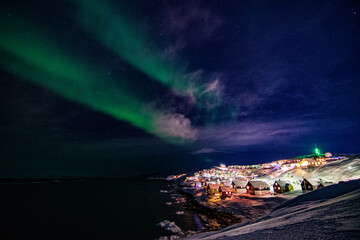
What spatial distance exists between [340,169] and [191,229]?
54.6m

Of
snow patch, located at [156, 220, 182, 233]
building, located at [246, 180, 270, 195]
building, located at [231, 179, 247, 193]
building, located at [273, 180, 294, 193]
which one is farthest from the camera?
building, located at [231, 179, 247, 193]

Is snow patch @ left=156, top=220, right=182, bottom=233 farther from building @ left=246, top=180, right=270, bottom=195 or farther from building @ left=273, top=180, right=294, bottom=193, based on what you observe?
building @ left=273, top=180, right=294, bottom=193

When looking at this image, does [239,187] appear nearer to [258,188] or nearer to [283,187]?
[258,188]

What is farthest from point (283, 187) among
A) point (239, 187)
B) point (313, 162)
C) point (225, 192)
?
point (313, 162)

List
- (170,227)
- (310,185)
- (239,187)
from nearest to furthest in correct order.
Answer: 1. (170,227)
2. (310,185)
3. (239,187)

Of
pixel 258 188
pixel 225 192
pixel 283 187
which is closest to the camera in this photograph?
pixel 283 187

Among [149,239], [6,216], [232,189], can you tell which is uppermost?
[232,189]

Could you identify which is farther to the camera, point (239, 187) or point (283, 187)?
point (239, 187)

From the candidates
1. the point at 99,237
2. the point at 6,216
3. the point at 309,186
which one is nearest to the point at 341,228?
the point at 99,237

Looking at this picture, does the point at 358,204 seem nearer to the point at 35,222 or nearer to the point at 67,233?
the point at 67,233

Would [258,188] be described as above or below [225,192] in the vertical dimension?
above

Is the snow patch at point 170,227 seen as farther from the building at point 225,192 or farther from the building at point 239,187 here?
the building at point 239,187

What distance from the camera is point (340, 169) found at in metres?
48.4

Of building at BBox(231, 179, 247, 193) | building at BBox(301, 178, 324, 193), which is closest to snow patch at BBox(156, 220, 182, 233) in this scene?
building at BBox(301, 178, 324, 193)
